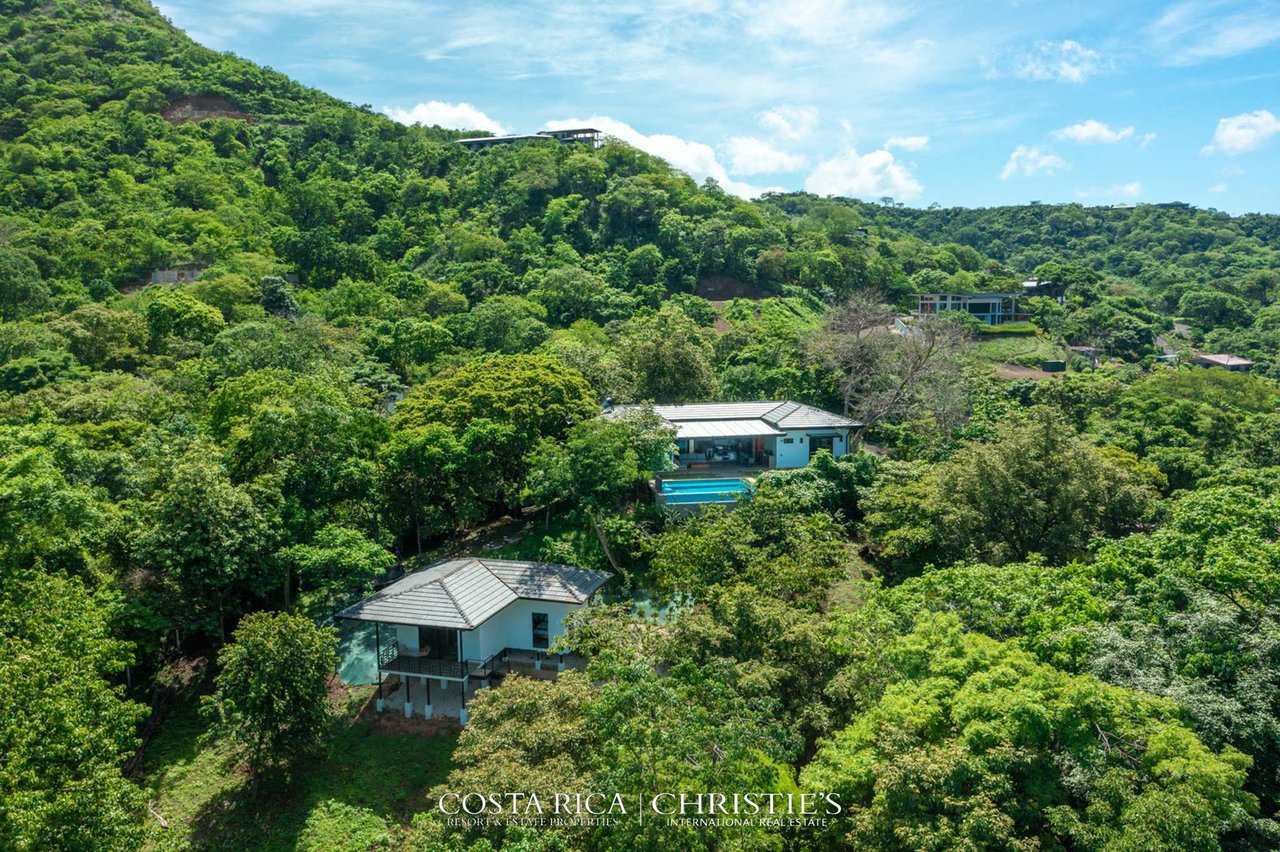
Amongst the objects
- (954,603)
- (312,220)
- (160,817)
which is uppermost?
(312,220)

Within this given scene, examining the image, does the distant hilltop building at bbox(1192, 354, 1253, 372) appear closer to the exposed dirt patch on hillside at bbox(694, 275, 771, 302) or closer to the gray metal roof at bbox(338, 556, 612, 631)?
the exposed dirt patch on hillside at bbox(694, 275, 771, 302)

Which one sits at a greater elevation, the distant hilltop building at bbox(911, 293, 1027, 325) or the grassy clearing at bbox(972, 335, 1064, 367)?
the distant hilltop building at bbox(911, 293, 1027, 325)

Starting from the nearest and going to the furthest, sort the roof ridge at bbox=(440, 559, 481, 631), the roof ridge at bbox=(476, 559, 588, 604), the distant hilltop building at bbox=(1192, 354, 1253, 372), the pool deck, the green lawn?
the green lawn → the roof ridge at bbox=(440, 559, 481, 631) → the roof ridge at bbox=(476, 559, 588, 604) → the pool deck → the distant hilltop building at bbox=(1192, 354, 1253, 372)

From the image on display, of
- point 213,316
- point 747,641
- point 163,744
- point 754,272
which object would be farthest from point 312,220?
point 747,641

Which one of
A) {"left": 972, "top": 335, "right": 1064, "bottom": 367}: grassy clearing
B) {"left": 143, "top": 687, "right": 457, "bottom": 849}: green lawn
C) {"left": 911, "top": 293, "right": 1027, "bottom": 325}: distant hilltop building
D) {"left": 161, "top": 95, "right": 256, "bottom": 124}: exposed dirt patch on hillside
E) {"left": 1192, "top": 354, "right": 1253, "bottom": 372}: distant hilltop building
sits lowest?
{"left": 143, "top": 687, "right": 457, "bottom": 849}: green lawn

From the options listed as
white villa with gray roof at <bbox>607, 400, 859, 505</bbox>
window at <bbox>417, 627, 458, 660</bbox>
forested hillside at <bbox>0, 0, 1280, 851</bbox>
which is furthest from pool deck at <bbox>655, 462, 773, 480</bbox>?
window at <bbox>417, 627, 458, 660</bbox>

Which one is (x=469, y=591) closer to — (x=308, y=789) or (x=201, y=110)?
(x=308, y=789)

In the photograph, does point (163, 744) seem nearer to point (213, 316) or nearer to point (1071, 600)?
point (1071, 600)
